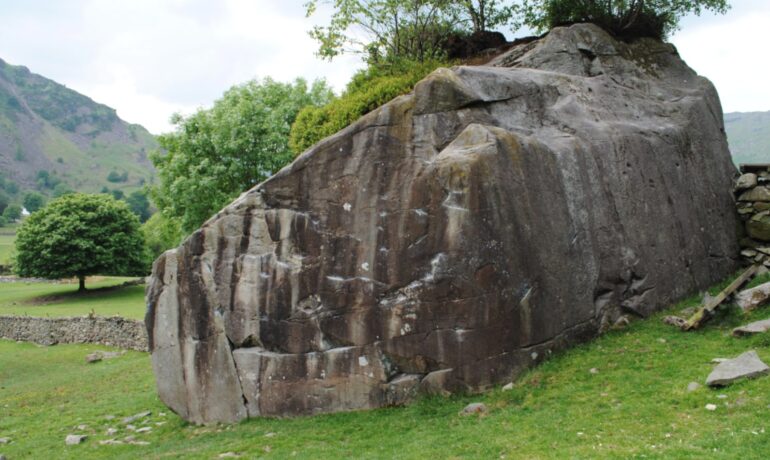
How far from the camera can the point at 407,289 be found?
15.5 meters

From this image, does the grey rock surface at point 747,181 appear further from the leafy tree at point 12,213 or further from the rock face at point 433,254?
the leafy tree at point 12,213

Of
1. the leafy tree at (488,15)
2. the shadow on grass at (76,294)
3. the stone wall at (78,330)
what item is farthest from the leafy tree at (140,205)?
the leafy tree at (488,15)

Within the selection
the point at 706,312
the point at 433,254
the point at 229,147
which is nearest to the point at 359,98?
the point at 433,254

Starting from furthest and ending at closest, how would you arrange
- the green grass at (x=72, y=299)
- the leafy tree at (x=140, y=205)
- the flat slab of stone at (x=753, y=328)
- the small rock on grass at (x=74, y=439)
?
the leafy tree at (x=140, y=205)
the green grass at (x=72, y=299)
the small rock on grass at (x=74, y=439)
the flat slab of stone at (x=753, y=328)

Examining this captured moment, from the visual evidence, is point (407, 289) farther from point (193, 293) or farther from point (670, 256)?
point (670, 256)

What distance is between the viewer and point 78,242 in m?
58.7

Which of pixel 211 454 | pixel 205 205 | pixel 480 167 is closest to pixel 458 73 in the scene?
pixel 480 167

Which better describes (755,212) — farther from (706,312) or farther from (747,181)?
(706,312)

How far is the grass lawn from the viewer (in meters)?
10.7

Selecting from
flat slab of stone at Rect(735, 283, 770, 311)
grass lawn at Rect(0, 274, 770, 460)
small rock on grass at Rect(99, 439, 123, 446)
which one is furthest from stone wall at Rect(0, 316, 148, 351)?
flat slab of stone at Rect(735, 283, 770, 311)

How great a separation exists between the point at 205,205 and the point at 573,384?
103 ft

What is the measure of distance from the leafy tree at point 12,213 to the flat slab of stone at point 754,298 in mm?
193388

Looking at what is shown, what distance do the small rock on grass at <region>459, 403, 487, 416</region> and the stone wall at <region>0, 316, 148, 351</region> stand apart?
2567cm

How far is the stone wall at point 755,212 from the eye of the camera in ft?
70.3
